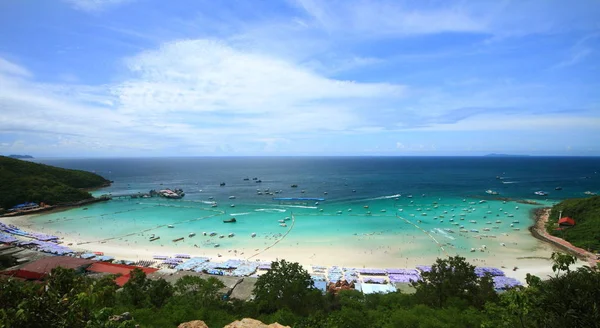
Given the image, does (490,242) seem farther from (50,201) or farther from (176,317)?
(50,201)

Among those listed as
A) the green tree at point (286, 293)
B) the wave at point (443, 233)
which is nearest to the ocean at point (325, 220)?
the wave at point (443, 233)

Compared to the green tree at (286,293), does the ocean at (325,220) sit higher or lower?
lower

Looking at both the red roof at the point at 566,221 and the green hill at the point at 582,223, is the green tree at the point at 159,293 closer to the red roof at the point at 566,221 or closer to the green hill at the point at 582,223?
the green hill at the point at 582,223

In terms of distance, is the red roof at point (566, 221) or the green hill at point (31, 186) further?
the green hill at point (31, 186)

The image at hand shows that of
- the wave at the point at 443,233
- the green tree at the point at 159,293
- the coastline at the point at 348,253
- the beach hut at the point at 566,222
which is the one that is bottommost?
the coastline at the point at 348,253

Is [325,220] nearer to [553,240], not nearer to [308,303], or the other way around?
[553,240]

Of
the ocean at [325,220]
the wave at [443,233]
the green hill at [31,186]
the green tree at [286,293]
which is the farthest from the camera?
the green hill at [31,186]

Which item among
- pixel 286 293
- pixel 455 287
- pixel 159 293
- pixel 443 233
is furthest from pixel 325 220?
pixel 159 293
